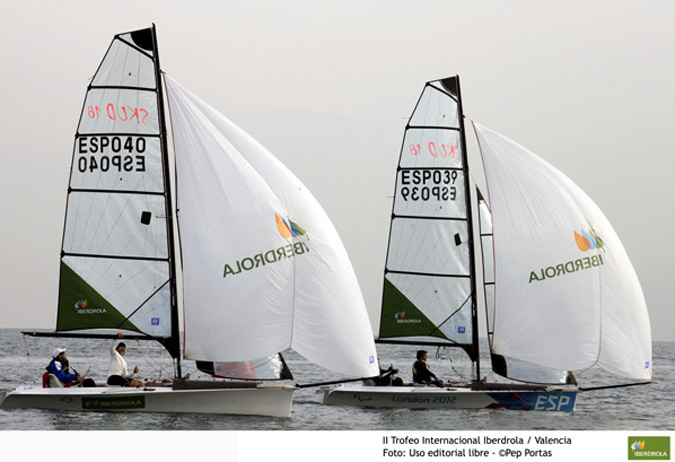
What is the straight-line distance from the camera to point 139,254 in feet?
61.6

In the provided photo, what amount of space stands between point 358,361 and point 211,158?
456 centimetres

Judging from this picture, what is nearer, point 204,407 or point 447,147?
point 204,407

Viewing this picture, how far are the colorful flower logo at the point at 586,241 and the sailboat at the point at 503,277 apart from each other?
0.02 metres

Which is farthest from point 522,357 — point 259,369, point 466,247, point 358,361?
point 259,369

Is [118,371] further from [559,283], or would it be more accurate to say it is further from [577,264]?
[577,264]

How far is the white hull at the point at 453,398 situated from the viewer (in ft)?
67.4

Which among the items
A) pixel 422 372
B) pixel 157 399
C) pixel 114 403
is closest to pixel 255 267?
pixel 157 399

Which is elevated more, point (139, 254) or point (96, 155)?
point (96, 155)

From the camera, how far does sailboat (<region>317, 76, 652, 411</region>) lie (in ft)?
68.6

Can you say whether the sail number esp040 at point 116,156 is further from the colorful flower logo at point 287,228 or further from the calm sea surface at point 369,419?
the calm sea surface at point 369,419

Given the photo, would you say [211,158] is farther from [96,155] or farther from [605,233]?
[605,233]

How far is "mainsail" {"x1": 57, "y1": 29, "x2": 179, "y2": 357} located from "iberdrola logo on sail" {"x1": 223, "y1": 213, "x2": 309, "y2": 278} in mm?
1374
